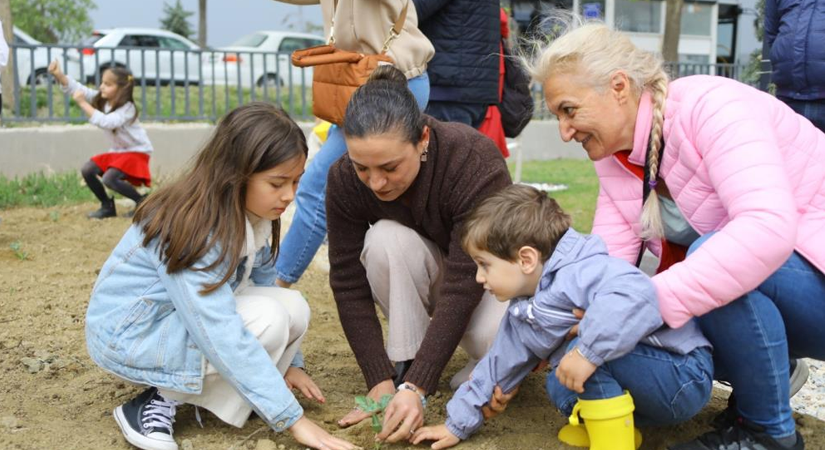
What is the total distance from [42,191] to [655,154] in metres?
6.08

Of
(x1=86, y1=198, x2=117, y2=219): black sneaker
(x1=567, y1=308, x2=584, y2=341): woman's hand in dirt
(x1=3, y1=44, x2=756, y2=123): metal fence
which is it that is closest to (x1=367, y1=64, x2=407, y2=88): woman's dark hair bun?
(x1=567, y1=308, x2=584, y2=341): woman's hand in dirt

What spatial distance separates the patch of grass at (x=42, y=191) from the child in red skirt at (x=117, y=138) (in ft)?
1.58

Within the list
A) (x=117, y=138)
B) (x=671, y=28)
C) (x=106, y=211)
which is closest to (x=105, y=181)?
(x=106, y=211)

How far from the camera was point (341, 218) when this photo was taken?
2973 millimetres

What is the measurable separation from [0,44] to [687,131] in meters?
4.21

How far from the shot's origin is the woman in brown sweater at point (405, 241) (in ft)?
8.52

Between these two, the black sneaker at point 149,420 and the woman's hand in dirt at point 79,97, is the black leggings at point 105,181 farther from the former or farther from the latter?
the black sneaker at point 149,420

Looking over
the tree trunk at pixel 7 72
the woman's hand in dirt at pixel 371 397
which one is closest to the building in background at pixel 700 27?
the tree trunk at pixel 7 72

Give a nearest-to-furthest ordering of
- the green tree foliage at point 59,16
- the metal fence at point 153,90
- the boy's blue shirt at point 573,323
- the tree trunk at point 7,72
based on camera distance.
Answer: the boy's blue shirt at point 573,323 < the metal fence at point 153,90 < the tree trunk at point 7,72 < the green tree foliage at point 59,16

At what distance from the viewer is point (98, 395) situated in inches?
119

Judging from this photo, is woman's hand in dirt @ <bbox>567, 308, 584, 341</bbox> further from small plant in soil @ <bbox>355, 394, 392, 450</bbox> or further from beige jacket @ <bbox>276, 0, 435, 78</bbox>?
beige jacket @ <bbox>276, 0, 435, 78</bbox>

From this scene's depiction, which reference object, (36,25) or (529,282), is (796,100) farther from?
(36,25)

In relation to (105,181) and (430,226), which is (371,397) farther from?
(105,181)

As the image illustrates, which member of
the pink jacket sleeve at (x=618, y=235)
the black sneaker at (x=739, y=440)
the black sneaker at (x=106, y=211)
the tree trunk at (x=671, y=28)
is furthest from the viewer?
the tree trunk at (x=671, y=28)
